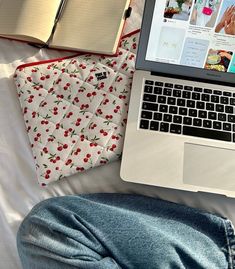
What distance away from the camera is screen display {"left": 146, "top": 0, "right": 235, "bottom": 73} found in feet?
2.17

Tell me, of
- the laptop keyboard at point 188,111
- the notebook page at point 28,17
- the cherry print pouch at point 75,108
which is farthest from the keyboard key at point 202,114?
the notebook page at point 28,17

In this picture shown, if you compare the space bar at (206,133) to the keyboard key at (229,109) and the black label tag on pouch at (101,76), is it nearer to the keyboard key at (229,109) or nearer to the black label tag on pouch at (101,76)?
the keyboard key at (229,109)

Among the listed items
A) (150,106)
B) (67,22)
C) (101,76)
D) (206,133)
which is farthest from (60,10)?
(206,133)

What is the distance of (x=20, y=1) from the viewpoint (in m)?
0.82

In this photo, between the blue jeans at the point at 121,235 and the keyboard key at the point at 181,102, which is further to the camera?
the keyboard key at the point at 181,102

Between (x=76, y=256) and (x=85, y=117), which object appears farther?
(x=85, y=117)

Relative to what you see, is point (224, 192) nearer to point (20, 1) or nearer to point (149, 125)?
point (149, 125)

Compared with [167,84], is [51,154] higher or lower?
lower

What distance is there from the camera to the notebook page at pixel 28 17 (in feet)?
2.62

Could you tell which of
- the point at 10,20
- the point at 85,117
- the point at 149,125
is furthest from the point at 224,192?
the point at 10,20

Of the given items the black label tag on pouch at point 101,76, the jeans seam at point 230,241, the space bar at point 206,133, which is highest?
the black label tag on pouch at point 101,76

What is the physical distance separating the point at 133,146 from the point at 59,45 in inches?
10.0

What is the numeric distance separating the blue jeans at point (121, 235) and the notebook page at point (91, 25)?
292 millimetres

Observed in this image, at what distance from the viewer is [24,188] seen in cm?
73
